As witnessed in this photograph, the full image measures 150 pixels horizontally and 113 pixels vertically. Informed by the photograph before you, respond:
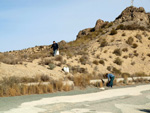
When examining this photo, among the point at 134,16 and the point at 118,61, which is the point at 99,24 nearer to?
the point at 134,16

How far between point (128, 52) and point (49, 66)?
18.2 m

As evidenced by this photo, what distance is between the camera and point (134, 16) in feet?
172

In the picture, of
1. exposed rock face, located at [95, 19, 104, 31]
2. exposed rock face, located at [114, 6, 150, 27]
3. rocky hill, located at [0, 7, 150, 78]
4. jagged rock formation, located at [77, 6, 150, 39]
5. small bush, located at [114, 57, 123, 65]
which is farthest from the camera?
exposed rock face, located at [95, 19, 104, 31]

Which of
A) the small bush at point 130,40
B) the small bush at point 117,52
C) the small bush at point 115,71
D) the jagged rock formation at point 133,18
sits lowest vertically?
the small bush at point 115,71

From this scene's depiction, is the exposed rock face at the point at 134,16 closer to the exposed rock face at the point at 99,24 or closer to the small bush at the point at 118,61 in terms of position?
the exposed rock face at the point at 99,24

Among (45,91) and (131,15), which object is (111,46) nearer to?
(131,15)

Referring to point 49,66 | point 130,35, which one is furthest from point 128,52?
point 49,66

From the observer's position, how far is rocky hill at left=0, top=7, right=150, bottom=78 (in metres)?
19.6

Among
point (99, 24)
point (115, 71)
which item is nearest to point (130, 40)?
point (115, 71)

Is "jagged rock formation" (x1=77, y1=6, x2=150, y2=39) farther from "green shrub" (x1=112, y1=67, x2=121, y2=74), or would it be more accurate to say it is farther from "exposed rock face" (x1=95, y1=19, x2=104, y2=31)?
"green shrub" (x1=112, y1=67, x2=121, y2=74)

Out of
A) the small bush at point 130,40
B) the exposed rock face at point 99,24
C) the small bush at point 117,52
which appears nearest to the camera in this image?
the small bush at point 117,52

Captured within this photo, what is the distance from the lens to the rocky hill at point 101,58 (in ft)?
64.4

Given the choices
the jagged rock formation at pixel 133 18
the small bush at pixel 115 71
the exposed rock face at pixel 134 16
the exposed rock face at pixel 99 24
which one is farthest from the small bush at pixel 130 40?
the exposed rock face at pixel 99 24

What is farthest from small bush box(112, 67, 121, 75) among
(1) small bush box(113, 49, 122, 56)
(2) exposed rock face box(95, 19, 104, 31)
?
(2) exposed rock face box(95, 19, 104, 31)
